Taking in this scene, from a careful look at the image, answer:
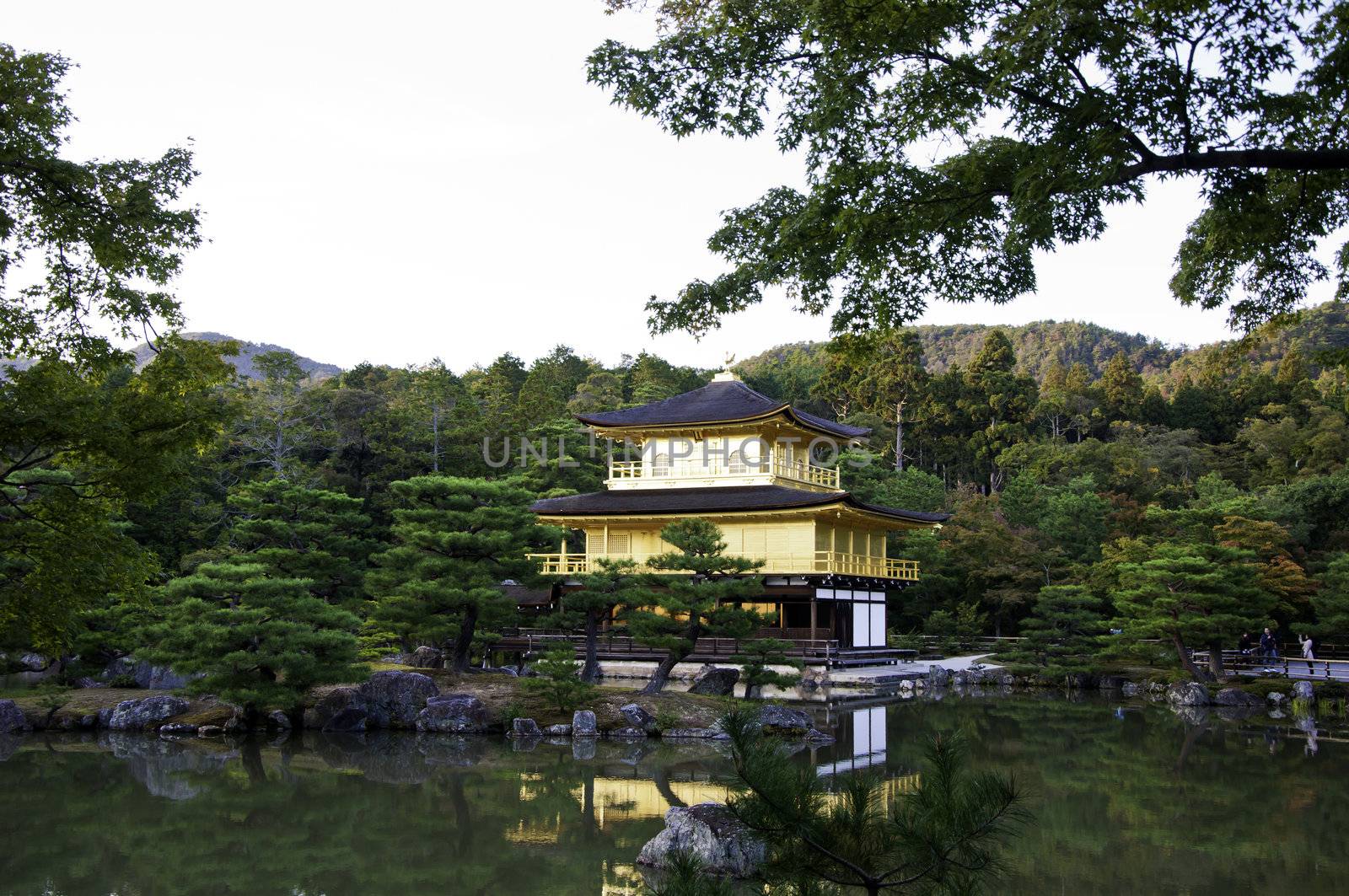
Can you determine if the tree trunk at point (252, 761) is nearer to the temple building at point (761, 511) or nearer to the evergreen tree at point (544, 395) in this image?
the temple building at point (761, 511)

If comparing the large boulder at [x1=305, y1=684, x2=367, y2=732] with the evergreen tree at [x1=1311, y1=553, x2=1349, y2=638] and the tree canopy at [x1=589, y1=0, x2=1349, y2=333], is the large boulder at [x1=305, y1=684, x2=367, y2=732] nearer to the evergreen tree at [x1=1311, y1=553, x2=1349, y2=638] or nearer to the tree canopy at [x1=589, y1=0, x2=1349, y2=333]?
the tree canopy at [x1=589, y1=0, x2=1349, y2=333]

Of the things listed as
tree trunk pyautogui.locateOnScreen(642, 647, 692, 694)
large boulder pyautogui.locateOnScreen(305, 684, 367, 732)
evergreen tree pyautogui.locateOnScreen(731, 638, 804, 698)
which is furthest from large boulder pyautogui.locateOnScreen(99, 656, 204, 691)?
evergreen tree pyautogui.locateOnScreen(731, 638, 804, 698)

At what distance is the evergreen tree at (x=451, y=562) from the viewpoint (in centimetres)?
1883

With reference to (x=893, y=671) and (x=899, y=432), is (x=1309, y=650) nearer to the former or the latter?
(x=893, y=671)

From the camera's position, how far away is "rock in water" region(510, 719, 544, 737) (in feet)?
50.9

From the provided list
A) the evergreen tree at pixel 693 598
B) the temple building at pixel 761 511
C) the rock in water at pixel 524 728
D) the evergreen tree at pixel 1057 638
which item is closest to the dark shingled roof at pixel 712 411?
the temple building at pixel 761 511

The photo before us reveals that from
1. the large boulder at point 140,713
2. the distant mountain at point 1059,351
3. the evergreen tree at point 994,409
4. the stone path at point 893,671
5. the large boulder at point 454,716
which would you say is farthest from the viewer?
the distant mountain at point 1059,351

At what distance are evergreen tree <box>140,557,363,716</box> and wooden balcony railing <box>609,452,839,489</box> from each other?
12.4 metres

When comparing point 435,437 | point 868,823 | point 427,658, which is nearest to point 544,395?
point 435,437

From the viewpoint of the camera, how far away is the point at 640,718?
1558cm

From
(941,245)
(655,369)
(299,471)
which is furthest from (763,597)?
(655,369)

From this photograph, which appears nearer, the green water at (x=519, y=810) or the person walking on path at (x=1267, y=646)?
the green water at (x=519, y=810)

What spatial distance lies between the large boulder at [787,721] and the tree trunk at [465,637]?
6.24 meters

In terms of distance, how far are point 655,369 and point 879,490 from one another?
1934cm
